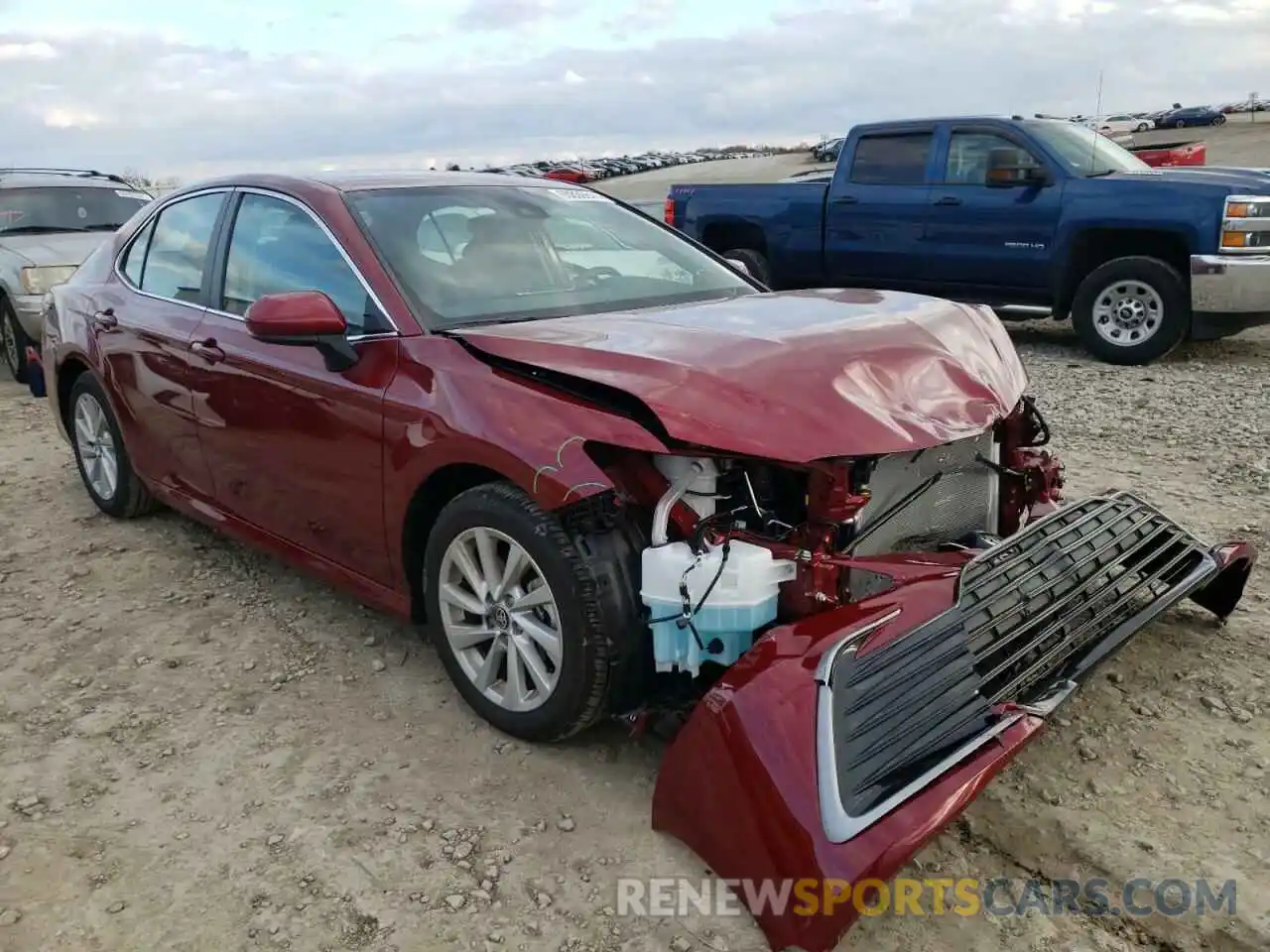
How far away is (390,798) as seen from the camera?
296cm

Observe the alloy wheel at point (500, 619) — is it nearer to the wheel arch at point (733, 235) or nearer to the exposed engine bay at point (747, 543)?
the exposed engine bay at point (747, 543)

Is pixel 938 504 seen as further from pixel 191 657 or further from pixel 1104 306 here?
pixel 1104 306

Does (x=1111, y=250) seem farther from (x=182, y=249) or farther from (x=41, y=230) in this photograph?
(x=41, y=230)

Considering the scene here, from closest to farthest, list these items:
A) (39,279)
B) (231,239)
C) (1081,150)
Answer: (231,239) < (39,279) < (1081,150)

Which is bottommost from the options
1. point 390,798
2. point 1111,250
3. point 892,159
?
point 390,798

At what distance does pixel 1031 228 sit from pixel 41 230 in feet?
28.8

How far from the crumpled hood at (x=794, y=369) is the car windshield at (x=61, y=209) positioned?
327 inches

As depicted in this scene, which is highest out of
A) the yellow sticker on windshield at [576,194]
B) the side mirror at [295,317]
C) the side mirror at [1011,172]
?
the side mirror at [1011,172]

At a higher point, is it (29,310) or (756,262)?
(756,262)

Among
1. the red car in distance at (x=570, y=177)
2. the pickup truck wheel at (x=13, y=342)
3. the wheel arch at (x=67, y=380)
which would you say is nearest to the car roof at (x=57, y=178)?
the pickup truck wheel at (x=13, y=342)

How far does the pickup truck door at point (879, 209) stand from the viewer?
9.34m

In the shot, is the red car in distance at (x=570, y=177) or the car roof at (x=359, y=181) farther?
the red car in distance at (x=570, y=177)

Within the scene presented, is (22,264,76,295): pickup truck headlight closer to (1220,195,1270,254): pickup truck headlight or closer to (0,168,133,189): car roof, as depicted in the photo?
(0,168,133,189): car roof

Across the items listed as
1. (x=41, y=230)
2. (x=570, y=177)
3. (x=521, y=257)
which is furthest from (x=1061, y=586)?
(x=570, y=177)
